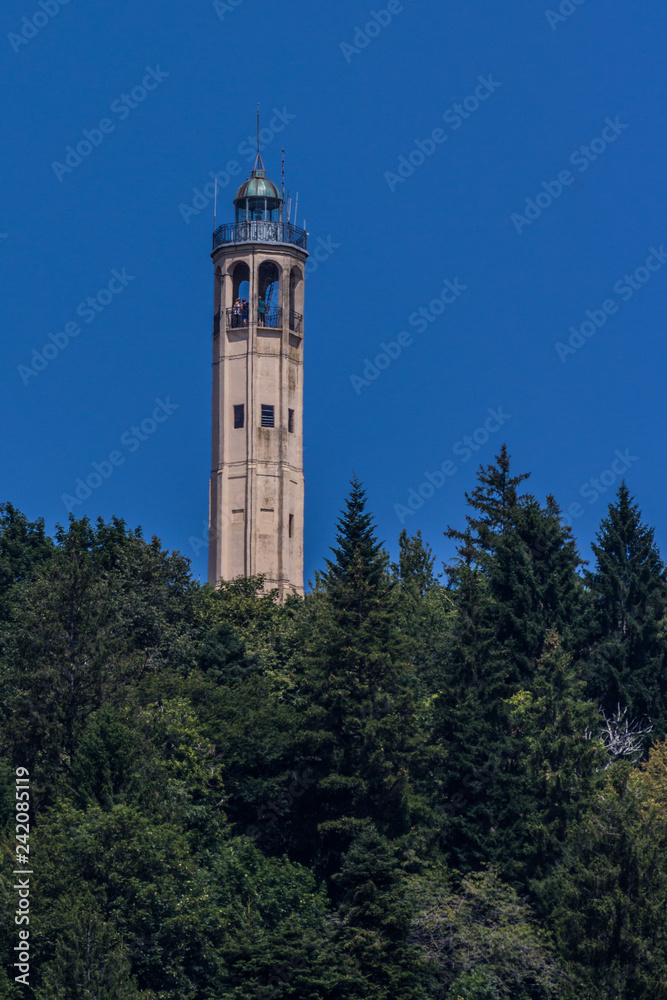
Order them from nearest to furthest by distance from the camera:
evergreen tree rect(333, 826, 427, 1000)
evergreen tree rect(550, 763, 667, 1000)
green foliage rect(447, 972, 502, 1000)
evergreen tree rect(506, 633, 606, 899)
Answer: evergreen tree rect(550, 763, 667, 1000) → evergreen tree rect(333, 826, 427, 1000) → green foliage rect(447, 972, 502, 1000) → evergreen tree rect(506, 633, 606, 899)

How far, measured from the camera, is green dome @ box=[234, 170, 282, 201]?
4186 inches

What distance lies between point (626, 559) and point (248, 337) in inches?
964

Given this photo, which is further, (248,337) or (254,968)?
(248,337)

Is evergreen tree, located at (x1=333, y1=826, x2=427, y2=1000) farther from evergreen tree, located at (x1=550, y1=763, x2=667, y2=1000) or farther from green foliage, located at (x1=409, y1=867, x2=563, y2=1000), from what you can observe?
evergreen tree, located at (x1=550, y1=763, x2=667, y2=1000)

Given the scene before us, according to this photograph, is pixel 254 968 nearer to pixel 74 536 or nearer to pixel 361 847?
pixel 361 847

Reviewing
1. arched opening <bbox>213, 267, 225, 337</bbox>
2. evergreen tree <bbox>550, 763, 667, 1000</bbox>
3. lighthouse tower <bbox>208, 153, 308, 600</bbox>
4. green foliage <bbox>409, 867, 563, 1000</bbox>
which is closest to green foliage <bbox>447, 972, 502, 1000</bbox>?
green foliage <bbox>409, 867, 563, 1000</bbox>

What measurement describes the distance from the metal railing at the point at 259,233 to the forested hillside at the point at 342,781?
23898 millimetres

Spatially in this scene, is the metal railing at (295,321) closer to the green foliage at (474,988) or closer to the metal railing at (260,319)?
the metal railing at (260,319)

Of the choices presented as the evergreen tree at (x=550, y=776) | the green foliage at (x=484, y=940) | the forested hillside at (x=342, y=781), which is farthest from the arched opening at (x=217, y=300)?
the green foliage at (x=484, y=940)

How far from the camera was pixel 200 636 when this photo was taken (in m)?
80.4

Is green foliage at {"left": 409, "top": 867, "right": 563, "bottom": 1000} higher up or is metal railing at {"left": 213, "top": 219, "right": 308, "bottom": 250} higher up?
metal railing at {"left": 213, "top": 219, "right": 308, "bottom": 250}

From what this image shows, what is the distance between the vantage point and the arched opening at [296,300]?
342 feet

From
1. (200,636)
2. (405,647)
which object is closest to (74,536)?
(200,636)

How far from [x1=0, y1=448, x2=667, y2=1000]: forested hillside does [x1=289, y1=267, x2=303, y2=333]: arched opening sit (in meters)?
22.4
